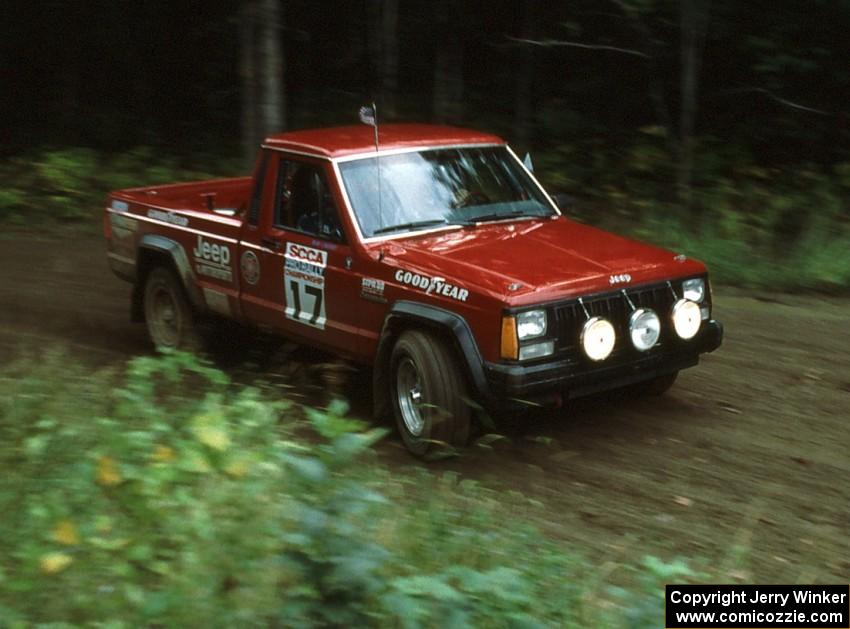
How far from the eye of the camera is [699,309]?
22.4 feet

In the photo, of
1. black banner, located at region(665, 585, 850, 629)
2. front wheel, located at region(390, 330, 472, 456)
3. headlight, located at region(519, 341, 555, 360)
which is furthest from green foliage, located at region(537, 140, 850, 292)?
black banner, located at region(665, 585, 850, 629)

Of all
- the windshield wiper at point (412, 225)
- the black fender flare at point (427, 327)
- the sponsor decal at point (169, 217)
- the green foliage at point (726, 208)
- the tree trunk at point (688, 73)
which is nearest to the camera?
the black fender flare at point (427, 327)

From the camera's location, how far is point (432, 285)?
21.3ft

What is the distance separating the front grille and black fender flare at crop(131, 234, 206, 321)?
324 centimetres

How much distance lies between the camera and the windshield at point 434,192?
7.20 m

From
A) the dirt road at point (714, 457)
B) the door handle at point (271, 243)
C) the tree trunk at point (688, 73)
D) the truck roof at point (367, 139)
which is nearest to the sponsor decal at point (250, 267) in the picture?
the door handle at point (271, 243)

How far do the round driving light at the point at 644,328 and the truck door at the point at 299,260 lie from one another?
1.68 m

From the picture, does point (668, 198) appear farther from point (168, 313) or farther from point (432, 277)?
point (432, 277)

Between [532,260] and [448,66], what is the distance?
10.7 m

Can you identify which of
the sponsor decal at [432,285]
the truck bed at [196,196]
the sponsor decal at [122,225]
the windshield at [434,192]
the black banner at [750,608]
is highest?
the windshield at [434,192]

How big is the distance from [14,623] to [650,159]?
1176cm

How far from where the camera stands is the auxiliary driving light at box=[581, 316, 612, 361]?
6.29m

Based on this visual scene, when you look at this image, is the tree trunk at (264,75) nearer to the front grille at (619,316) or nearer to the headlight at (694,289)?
the headlight at (694,289)

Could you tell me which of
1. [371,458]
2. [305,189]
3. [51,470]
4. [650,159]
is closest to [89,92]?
[650,159]
